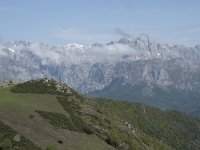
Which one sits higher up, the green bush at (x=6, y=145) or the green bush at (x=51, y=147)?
the green bush at (x=6, y=145)

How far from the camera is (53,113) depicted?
135 metres

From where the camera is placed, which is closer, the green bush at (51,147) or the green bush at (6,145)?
the green bush at (6,145)

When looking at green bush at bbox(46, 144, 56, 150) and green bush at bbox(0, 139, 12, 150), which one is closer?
green bush at bbox(0, 139, 12, 150)

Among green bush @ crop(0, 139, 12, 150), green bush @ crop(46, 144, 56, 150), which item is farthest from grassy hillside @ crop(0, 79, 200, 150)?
green bush @ crop(0, 139, 12, 150)

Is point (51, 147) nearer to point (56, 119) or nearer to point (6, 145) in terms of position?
point (6, 145)

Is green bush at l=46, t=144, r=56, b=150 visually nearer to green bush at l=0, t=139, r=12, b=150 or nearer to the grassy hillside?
the grassy hillside

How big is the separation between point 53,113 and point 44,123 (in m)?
13.9

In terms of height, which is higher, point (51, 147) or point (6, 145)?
point (6, 145)

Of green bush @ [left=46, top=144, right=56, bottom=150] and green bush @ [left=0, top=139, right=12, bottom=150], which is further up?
green bush @ [left=0, top=139, right=12, bottom=150]

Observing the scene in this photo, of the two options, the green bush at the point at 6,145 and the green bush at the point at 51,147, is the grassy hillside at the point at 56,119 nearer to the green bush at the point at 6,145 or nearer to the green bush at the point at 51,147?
the green bush at the point at 51,147

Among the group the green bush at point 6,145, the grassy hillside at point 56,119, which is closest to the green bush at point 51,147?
the grassy hillside at point 56,119

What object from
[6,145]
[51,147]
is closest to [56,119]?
[51,147]

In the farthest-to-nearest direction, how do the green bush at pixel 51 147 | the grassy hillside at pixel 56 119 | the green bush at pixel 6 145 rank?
1. the grassy hillside at pixel 56 119
2. the green bush at pixel 51 147
3. the green bush at pixel 6 145

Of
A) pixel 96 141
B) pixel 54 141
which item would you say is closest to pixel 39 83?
pixel 96 141
